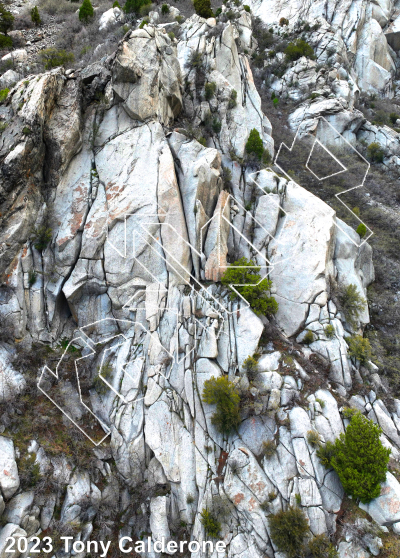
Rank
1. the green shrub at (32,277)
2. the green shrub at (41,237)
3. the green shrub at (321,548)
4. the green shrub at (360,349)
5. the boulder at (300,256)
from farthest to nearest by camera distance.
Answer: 1. the green shrub at (41,237)
2. the green shrub at (32,277)
3. the boulder at (300,256)
4. the green shrub at (360,349)
5. the green shrub at (321,548)

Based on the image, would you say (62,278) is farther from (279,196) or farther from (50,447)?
(279,196)

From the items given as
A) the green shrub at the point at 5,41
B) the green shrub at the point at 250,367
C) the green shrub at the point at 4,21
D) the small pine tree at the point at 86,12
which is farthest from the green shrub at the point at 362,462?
the small pine tree at the point at 86,12

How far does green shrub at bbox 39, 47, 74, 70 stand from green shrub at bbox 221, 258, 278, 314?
75.9ft

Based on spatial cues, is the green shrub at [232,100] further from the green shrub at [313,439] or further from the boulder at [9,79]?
the green shrub at [313,439]

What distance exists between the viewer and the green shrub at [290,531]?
10.7 metres

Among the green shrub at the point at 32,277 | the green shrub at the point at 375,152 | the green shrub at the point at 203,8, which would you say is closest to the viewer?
the green shrub at the point at 32,277

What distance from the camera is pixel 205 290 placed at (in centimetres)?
1511

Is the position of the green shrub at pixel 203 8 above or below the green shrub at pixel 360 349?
above

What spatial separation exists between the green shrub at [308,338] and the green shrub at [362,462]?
3.90m

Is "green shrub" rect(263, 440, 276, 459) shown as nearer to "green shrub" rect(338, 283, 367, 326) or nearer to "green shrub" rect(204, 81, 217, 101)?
"green shrub" rect(338, 283, 367, 326)

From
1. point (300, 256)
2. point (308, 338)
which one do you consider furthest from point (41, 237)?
point (308, 338)

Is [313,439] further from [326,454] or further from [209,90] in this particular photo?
[209,90]

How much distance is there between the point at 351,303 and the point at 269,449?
318 inches

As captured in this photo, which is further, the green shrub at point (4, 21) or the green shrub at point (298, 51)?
the green shrub at point (298, 51)
